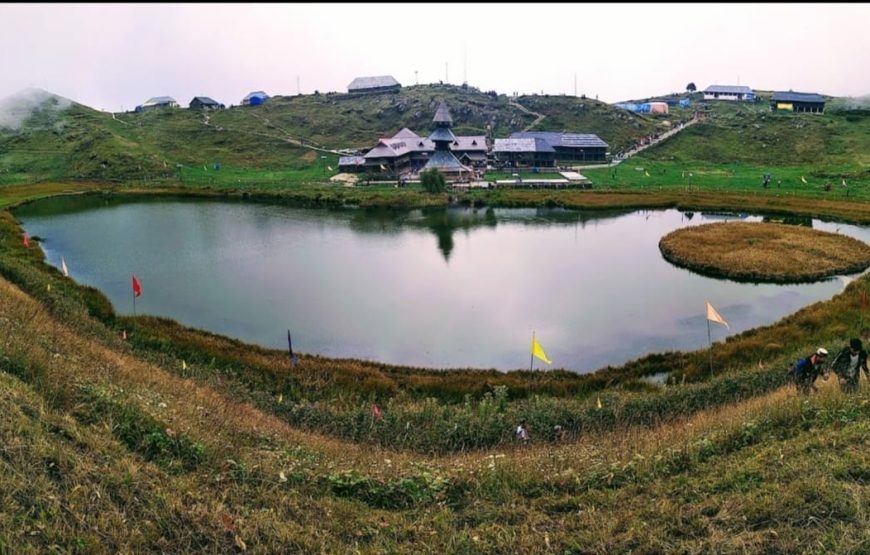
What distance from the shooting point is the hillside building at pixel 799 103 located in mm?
103188

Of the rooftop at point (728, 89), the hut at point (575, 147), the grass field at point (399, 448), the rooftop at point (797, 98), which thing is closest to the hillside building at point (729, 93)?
the rooftop at point (728, 89)

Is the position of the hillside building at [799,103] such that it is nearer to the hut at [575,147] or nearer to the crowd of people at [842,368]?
the hut at [575,147]

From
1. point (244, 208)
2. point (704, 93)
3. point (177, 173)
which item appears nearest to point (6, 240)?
point (244, 208)

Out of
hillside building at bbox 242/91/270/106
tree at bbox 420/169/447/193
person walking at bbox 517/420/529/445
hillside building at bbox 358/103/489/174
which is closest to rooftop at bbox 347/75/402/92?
hillside building at bbox 242/91/270/106

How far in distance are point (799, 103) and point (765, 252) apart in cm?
9246

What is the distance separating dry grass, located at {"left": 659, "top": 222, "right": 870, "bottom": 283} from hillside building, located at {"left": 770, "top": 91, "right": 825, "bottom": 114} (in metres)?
83.2

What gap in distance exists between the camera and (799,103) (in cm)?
10362

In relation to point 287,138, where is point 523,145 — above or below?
below

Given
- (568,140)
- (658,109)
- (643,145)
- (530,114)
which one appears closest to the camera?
(568,140)

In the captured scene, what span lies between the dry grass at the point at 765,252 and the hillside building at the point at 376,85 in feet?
332

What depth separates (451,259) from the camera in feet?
116

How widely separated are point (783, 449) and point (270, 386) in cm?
1434

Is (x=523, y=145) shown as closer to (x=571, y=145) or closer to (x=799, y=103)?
(x=571, y=145)

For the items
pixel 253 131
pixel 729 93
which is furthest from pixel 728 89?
pixel 253 131
